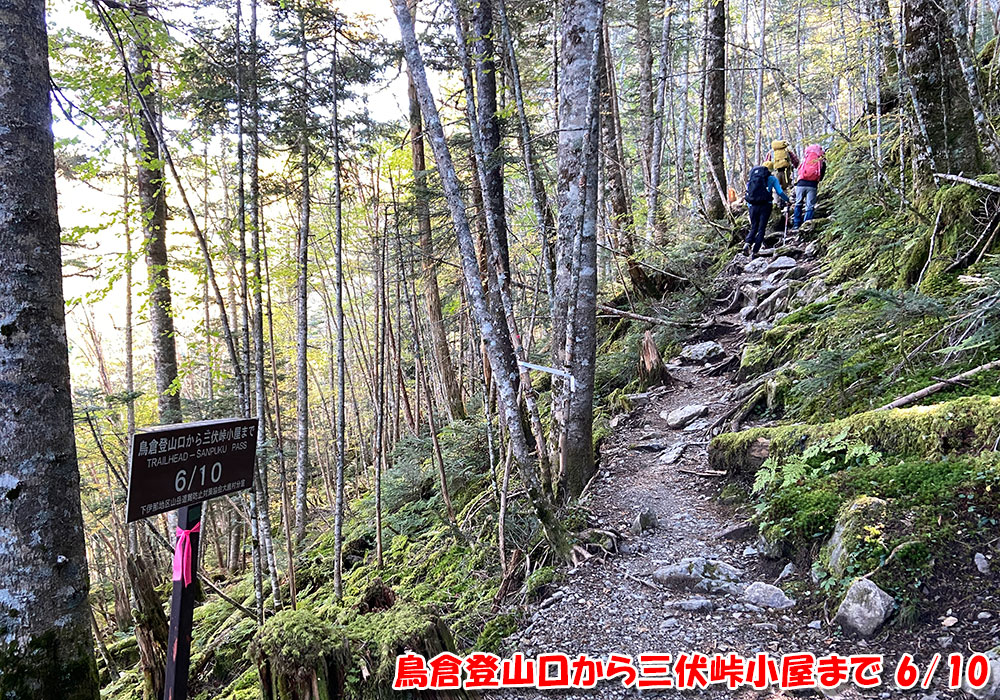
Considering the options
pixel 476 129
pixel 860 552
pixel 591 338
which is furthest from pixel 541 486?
pixel 476 129

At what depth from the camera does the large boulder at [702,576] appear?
4.12m

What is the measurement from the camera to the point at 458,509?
7.62 meters

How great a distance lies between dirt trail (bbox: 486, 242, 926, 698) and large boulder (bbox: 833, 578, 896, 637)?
0.09m

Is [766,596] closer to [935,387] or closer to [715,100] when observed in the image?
[935,387]

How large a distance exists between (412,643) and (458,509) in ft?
14.1

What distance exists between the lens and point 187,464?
2.82 metres

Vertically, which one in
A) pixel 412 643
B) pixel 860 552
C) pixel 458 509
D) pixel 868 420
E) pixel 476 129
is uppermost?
pixel 476 129

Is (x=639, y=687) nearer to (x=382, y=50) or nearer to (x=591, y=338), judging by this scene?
(x=591, y=338)

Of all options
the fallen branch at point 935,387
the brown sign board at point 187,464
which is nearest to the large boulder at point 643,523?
the fallen branch at point 935,387

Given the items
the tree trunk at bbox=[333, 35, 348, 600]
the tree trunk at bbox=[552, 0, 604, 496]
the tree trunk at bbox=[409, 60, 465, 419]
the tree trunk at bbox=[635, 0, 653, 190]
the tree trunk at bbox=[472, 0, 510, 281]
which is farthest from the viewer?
the tree trunk at bbox=[635, 0, 653, 190]

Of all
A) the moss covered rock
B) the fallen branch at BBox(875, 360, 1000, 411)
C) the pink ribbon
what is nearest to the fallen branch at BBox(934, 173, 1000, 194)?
the fallen branch at BBox(875, 360, 1000, 411)

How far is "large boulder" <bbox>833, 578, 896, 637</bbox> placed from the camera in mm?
3244

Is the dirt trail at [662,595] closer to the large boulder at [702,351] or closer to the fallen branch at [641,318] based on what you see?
the large boulder at [702,351]

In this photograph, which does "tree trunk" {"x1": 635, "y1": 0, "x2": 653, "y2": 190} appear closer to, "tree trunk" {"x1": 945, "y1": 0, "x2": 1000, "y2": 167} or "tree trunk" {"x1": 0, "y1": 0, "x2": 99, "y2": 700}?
"tree trunk" {"x1": 945, "y1": 0, "x2": 1000, "y2": 167}
